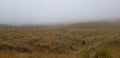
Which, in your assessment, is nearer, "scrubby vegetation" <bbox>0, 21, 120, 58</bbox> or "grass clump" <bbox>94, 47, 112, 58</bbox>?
"grass clump" <bbox>94, 47, 112, 58</bbox>

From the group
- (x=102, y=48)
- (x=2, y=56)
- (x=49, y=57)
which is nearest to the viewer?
(x=2, y=56)

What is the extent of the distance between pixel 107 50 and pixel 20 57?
2.81 metres

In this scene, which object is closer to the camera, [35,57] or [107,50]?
[35,57]

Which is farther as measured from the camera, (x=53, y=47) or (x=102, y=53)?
(x=53, y=47)

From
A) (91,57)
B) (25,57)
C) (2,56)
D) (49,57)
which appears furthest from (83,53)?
(2,56)

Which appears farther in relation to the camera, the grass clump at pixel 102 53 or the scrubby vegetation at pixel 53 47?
the scrubby vegetation at pixel 53 47

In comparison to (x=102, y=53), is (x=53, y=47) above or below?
below

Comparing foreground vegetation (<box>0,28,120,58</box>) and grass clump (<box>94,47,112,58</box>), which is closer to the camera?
grass clump (<box>94,47,112,58</box>)

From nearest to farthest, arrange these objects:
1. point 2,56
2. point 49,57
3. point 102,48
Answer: point 2,56
point 49,57
point 102,48

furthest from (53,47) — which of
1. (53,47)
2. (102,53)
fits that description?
(102,53)

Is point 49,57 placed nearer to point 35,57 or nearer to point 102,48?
point 35,57

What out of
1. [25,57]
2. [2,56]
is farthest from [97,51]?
[2,56]

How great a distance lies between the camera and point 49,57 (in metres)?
9.58

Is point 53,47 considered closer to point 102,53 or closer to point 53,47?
point 53,47
